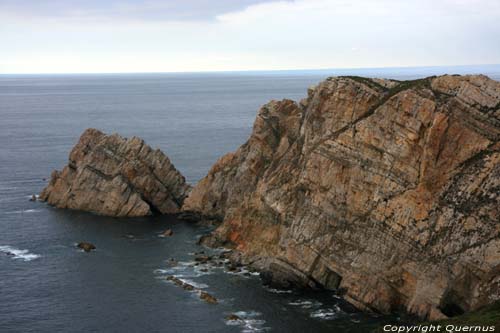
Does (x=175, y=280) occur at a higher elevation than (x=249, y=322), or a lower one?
higher

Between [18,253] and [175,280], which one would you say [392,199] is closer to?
[175,280]

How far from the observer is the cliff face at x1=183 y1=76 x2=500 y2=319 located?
263 feet

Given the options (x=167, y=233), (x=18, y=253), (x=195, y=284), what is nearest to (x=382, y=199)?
(x=195, y=284)

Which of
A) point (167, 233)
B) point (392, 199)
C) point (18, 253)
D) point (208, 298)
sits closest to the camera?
point (392, 199)

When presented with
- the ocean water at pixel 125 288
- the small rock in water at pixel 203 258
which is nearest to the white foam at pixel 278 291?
the ocean water at pixel 125 288

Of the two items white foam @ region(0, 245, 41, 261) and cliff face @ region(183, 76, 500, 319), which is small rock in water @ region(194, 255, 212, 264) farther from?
white foam @ region(0, 245, 41, 261)

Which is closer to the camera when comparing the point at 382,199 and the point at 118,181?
the point at 382,199

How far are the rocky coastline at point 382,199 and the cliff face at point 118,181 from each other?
23864 mm

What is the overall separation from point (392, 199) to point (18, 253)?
201 feet

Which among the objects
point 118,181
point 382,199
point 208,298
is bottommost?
point 208,298

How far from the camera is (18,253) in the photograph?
360 ft

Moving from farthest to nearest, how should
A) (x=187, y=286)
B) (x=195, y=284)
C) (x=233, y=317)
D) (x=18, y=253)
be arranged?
(x=18, y=253)
(x=195, y=284)
(x=187, y=286)
(x=233, y=317)

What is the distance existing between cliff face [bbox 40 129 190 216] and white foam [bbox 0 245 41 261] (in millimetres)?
25248

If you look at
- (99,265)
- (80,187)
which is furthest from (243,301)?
(80,187)
